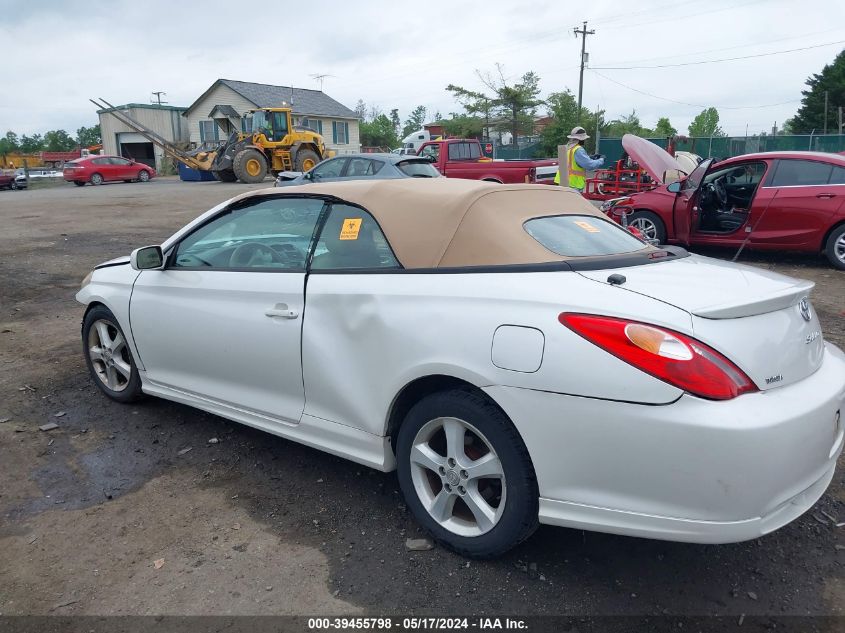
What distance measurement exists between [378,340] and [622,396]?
1080mm

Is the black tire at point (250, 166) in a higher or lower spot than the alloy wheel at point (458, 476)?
higher

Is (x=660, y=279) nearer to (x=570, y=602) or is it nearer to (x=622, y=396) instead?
(x=622, y=396)

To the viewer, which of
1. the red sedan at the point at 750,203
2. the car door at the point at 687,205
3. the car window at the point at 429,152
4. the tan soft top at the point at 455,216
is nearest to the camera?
the tan soft top at the point at 455,216

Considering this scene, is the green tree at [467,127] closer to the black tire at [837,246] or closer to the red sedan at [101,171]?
the red sedan at [101,171]

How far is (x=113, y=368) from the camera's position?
174 inches

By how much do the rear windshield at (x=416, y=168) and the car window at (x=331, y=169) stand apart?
1.54 meters

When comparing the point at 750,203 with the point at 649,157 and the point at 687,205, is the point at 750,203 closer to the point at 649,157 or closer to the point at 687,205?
the point at 687,205

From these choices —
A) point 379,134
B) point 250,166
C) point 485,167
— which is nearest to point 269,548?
point 485,167

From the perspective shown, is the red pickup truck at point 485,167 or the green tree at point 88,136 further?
the green tree at point 88,136

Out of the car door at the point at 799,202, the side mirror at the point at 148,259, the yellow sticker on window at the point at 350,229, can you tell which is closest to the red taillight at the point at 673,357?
the yellow sticker on window at the point at 350,229

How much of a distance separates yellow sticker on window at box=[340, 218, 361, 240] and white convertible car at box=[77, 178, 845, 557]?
1 cm

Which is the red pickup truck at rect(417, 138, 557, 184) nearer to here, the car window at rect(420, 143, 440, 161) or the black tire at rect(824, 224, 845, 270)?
the car window at rect(420, 143, 440, 161)

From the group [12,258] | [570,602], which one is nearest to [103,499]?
[570,602]

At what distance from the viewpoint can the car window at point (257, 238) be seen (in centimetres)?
339
